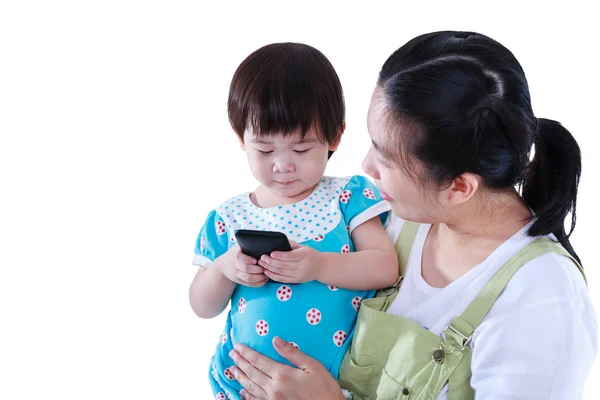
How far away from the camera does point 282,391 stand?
1448mm

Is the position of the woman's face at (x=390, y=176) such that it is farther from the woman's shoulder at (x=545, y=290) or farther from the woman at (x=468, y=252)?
the woman's shoulder at (x=545, y=290)

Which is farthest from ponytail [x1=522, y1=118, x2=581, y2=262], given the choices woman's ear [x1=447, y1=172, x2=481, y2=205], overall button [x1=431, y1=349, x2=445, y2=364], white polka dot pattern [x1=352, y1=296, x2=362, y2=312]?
white polka dot pattern [x1=352, y1=296, x2=362, y2=312]

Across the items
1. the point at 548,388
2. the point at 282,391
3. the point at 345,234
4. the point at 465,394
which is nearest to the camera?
the point at 548,388

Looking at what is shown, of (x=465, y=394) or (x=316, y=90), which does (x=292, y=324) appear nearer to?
(x=465, y=394)

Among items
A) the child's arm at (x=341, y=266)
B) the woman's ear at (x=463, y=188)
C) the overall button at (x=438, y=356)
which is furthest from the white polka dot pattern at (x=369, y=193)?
the overall button at (x=438, y=356)

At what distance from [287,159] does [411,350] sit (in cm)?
48

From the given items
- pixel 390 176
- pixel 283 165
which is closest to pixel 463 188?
pixel 390 176

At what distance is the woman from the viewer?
1200 millimetres

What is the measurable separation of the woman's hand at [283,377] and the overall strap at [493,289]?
30 cm

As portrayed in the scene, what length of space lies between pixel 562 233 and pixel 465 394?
0.37m

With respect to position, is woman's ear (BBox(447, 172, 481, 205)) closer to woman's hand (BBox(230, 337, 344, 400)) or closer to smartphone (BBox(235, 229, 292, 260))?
smartphone (BBox(235, 229, 292, 260))

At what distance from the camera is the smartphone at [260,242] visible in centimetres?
139

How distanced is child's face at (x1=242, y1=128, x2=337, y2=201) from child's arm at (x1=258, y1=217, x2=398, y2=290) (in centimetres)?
15

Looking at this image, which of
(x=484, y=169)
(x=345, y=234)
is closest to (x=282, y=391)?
(x=345, y=234)
